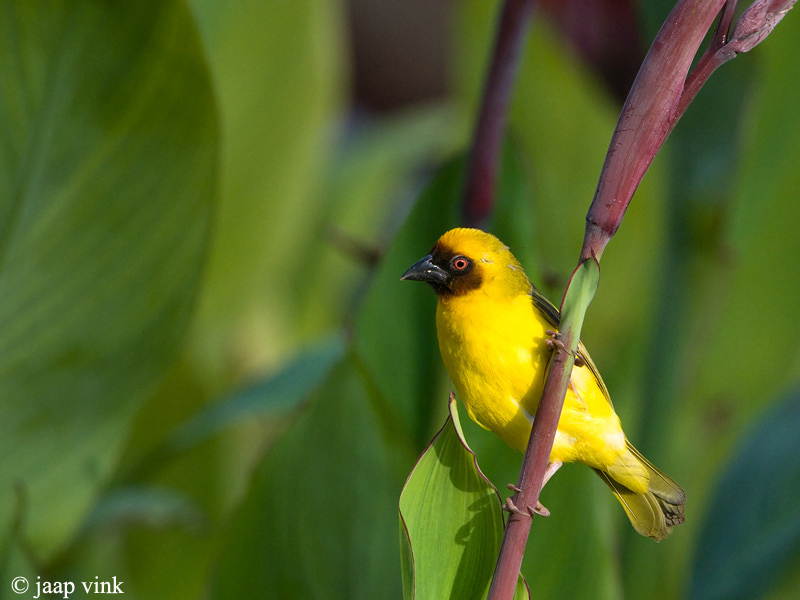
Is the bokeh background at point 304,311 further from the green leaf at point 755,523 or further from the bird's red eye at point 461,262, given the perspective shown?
the bird's red eye at point 461,262

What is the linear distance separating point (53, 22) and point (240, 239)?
1.86 ft

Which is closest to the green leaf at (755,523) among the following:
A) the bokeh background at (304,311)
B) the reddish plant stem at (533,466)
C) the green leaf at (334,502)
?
the bokeh background at (304,311)

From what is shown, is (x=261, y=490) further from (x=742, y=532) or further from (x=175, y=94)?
(x=742, y=532)

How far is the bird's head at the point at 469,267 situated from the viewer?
0.28 metres

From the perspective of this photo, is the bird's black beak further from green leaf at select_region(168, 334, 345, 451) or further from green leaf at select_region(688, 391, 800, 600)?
green leaf at select_region(688, 391, 800, 600)

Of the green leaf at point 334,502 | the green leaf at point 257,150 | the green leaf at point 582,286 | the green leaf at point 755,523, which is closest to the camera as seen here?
the green leaf at point 582,286

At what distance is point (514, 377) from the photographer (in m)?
0.28

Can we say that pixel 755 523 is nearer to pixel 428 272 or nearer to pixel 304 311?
pixel 428 272

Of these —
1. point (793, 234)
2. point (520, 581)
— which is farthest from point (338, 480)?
point (793, 234)

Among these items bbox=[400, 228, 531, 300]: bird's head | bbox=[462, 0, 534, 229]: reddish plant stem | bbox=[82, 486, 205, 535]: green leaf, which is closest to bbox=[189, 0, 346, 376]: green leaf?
bbox=[82, 486, 205, 535]: green leaf

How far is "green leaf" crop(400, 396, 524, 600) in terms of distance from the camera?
26 centimetres

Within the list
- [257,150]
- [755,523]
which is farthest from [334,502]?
[257,150]

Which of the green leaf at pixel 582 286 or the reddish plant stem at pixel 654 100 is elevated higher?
the reddish plant stem at pixel 654 100

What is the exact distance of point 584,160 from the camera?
0.85 metres
